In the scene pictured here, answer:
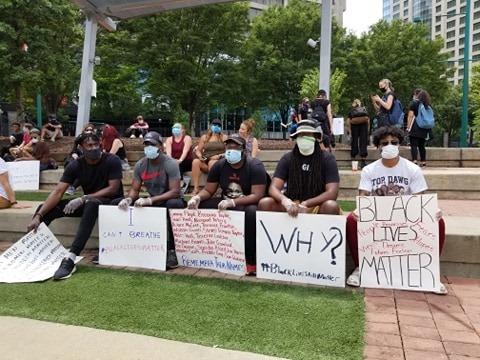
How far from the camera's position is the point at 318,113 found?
916 cm

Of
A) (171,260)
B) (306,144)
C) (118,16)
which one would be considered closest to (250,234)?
(171,260)

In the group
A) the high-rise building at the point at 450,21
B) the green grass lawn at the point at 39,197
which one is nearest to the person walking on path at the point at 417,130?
the green grass lawn at the point at 39,197

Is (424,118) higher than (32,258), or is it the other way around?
(424,118)

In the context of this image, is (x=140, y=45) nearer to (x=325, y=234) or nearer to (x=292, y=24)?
(x=292, y=24)

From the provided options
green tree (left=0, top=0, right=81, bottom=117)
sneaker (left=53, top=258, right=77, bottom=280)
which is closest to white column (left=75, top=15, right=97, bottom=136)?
green tree (left=0, top=0, right=81, bottom=117)

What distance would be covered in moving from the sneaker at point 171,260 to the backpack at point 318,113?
16.4 ft

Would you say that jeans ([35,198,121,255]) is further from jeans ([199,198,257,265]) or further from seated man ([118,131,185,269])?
jeans ([199,198,257,265])

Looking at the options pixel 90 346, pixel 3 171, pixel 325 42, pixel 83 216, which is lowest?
pixel 90 346

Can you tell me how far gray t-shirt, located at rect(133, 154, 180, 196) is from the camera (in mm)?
5348

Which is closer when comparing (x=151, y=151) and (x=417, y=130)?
(x=151, y=151)

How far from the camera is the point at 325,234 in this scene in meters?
4.29

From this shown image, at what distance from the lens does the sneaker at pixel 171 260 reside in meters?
4.94

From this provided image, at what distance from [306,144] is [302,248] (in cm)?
106

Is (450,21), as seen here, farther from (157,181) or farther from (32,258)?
(32,258)
